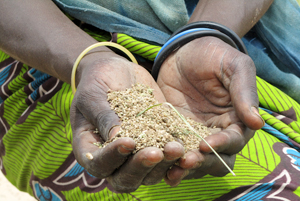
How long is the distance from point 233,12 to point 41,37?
973 millimetres

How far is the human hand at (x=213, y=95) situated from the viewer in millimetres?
926

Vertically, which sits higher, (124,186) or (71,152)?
(124,186)

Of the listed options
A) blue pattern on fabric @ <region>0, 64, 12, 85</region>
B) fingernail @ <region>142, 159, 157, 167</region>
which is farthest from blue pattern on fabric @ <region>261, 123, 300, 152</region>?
blue pattern on fabric @ <region>0, 64, 12, 85</region>

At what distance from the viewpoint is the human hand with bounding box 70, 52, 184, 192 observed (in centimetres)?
80

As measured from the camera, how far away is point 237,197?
1.11 metres

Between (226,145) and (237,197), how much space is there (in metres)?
0.29

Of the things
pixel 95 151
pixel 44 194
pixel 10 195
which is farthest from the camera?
pixel 10 195

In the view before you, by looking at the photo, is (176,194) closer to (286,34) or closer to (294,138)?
(294,138)

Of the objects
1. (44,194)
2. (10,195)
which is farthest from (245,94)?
(10,195)

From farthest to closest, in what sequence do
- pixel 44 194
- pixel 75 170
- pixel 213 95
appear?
pixel 44 194
pixel 75 170
pixel 213 95

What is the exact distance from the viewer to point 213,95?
1188 mm

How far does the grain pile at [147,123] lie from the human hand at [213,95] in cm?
8

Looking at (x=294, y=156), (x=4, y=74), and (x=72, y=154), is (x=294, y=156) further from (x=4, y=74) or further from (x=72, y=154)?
(x=4, y=74)

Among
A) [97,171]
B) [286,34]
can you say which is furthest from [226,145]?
[286,34]
